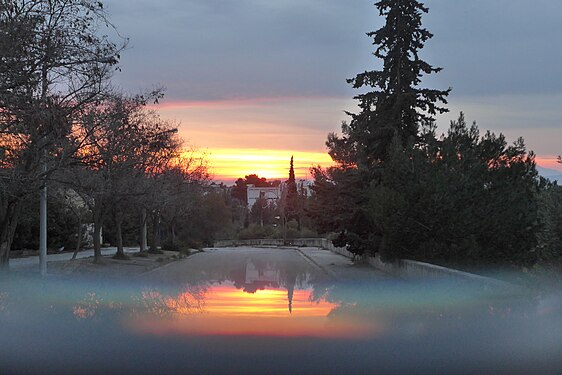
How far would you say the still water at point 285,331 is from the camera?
9.17 m

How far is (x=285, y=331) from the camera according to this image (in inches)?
487

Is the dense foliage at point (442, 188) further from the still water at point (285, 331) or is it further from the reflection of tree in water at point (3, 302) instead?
the reflection of tree in water at point (3, 302)

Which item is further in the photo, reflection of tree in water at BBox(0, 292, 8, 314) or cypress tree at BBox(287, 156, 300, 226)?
cypress tree at BBox(287, 156, 300, 226)

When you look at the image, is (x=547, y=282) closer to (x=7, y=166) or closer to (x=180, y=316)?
(x=180, y=316)

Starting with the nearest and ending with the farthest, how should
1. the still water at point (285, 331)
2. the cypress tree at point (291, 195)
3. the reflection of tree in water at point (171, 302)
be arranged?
1. the still water at point (285, 331)
2. the reflection of tree in water at point (171, 302)
3. the cypress tree at point (291, 195)

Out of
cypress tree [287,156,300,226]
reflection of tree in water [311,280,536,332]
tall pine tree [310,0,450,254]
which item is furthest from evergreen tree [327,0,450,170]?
cypress tree [287,156,300,226]

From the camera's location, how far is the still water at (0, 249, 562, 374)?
9172 mm

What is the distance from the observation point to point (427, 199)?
82.0ft

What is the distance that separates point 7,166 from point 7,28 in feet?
23.2

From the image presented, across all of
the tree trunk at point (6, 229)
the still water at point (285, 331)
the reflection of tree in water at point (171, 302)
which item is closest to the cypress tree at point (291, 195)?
the tree trunk at point (6, 229)

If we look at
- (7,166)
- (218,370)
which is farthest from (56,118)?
(218,370)

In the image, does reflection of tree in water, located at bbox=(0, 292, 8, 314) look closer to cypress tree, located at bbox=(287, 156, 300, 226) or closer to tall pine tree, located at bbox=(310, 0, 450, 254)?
tall pine tree, located at bbox=(310, 0, 450, 254)

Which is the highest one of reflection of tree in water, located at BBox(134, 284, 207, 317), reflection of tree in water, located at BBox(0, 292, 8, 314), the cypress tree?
the cypress tree

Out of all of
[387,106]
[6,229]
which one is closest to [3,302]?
[6,229]
